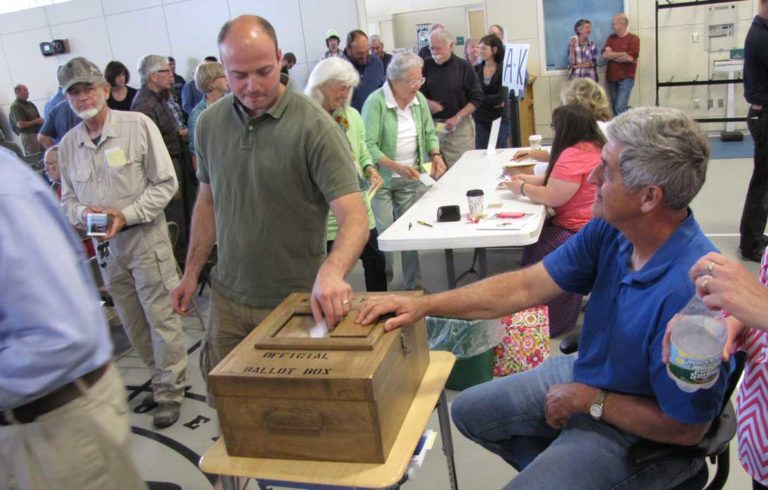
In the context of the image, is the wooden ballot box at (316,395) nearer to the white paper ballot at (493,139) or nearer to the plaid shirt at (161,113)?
the white paper ballot at (493,139)

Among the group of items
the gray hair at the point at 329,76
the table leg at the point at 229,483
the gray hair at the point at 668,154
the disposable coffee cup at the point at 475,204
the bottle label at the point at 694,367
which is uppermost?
the gray hair at the point at 329,76

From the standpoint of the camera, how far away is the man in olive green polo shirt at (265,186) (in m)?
1.84

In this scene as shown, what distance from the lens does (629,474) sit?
4.91 ft

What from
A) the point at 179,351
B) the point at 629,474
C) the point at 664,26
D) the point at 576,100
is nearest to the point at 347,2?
the point at 664,26

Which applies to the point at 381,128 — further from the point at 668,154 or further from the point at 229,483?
the point at 229,483

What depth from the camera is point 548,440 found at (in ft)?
5.91

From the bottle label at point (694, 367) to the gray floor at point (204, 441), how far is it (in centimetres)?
129

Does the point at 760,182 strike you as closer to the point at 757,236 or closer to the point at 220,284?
the point at 757,236

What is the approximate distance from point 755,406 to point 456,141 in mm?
4043

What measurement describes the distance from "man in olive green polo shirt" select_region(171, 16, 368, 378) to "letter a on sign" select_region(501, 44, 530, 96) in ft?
12.8

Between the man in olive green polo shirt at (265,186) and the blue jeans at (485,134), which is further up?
the man in olive green polo shirt at (265,186)

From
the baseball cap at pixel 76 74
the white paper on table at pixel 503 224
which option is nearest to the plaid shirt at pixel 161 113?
the baseball cap at pixel 76 74

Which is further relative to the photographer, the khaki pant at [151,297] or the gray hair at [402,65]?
the gray hair at [402,65]

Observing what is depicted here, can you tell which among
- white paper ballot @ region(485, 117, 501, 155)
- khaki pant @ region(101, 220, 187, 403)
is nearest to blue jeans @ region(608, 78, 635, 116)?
white paper ballot @ region(485, 117, 501, 155)
